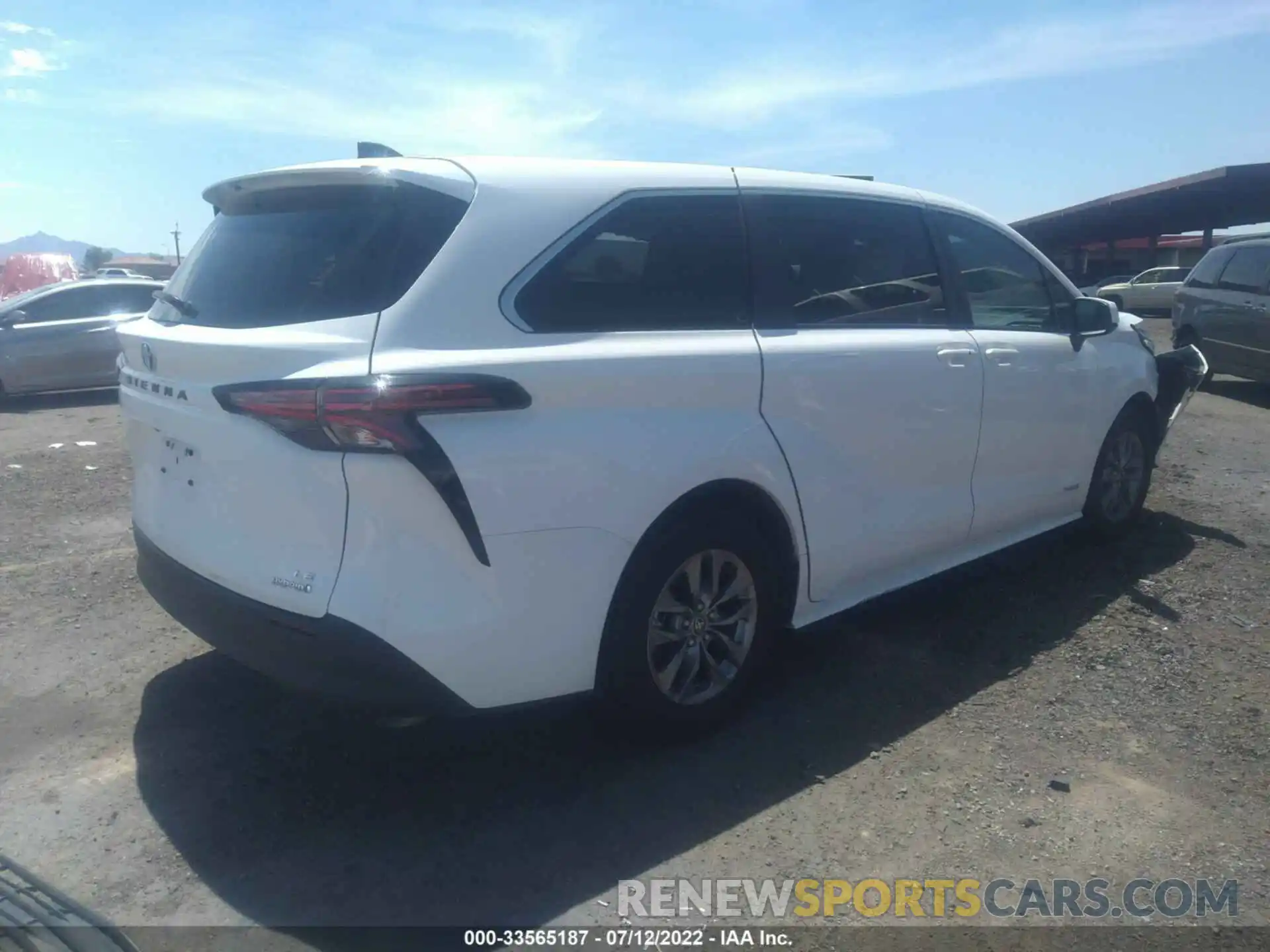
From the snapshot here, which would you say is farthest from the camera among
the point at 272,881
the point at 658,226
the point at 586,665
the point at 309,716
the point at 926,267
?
the point at 926,267

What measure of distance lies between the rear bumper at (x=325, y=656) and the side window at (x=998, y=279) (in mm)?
3099

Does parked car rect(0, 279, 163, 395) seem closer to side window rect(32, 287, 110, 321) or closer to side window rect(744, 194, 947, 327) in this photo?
side window rect(32, 287, 110, 321)

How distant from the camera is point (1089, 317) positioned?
552cm

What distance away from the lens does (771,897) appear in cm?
301

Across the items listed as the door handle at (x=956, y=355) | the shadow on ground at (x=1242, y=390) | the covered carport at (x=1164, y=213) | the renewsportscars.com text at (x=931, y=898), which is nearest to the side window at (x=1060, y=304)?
the door handle at (x=956, y=355)

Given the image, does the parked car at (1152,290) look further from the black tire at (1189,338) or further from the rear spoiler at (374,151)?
the rear spoiler at (374,151)

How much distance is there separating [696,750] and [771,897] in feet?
2.72

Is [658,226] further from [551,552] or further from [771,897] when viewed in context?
[771,897]

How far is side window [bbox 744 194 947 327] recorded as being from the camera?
402cm

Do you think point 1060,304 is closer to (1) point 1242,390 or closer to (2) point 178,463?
(2) point 178,463

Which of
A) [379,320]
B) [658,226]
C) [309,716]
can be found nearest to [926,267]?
[658,226]

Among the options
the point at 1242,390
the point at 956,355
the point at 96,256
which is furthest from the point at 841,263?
the point at 96,256

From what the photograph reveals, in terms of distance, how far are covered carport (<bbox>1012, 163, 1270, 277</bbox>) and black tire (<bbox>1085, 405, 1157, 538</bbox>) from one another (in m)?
22.1

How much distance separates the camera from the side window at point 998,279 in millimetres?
4910
